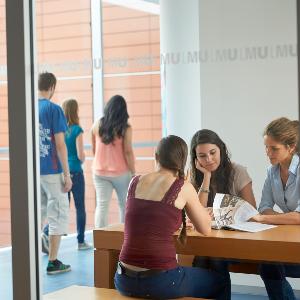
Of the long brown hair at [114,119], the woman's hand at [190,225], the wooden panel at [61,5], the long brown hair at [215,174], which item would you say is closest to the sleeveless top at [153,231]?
the woman's hand at [190,225]

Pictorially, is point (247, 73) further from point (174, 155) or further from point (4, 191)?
point (4, 191)

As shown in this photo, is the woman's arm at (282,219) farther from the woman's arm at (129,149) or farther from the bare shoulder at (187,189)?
the woman's arm at (129,149)

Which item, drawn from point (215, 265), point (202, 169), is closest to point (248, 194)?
point (202, 169)

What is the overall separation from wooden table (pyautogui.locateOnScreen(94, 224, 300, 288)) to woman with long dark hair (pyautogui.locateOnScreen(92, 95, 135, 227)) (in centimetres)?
15

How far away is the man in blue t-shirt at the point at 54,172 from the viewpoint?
2.86 metres

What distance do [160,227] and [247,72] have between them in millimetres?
729

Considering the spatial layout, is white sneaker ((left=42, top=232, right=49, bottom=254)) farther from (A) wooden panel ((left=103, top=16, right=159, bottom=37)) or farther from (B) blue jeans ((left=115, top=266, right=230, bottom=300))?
(A) wooden panel ((left=103, top=16, right=159, bottom=37))

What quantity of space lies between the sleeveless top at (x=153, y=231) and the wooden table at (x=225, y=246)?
0.14 m

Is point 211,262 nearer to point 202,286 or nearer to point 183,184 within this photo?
point 202,286

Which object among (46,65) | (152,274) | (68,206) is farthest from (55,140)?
(152,274)

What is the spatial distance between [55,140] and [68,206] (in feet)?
1.20

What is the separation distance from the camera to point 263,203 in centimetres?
327

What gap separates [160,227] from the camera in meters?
2.84

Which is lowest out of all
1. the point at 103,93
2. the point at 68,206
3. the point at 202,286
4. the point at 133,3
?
the point at 202,286
